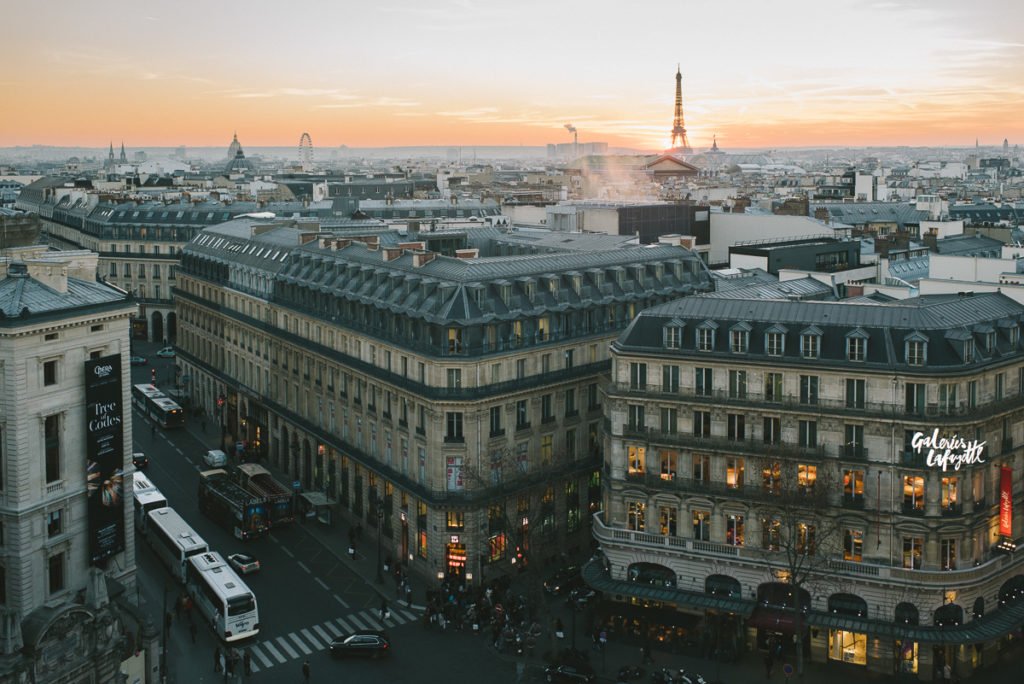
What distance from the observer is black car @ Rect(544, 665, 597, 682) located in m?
68.4

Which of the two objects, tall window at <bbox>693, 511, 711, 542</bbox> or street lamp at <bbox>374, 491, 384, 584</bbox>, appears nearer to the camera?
tall window at <bbox>693, 511, 711, 542</bbox>

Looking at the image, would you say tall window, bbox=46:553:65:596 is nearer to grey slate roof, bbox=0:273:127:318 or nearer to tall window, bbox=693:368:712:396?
grey slate roof, bbox=0:273:127:318

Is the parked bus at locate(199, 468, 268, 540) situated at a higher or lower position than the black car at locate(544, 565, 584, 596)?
higher

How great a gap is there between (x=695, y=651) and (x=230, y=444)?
2581 inches

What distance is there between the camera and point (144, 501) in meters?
92.5

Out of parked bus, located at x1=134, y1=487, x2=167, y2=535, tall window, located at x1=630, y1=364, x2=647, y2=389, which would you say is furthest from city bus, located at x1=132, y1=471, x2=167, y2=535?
tall window, located at x1=630, y1=364, x2=647, y2=389

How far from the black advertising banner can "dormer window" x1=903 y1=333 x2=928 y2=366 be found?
4974 cm

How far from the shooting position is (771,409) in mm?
72812

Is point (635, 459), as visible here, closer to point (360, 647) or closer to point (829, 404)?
point (829, 404)

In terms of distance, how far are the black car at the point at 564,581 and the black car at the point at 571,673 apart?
13.3m

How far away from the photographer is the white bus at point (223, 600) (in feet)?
241

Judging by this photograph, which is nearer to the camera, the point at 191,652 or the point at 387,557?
the point at 191,652

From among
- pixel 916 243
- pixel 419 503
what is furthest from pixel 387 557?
pixel 916 243

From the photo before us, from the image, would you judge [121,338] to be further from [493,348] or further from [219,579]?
[493,348]
